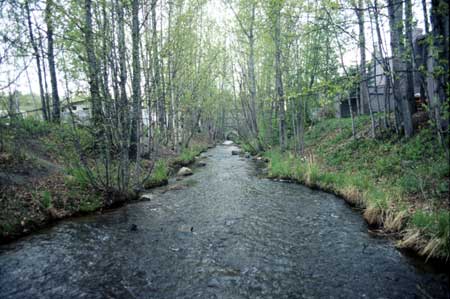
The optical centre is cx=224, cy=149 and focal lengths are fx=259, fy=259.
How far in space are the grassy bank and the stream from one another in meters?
0.44

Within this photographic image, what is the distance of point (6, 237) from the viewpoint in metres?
5.09

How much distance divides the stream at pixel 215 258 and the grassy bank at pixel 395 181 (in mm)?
443

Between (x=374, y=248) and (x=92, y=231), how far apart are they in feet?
18.6

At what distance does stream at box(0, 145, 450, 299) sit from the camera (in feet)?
11.9

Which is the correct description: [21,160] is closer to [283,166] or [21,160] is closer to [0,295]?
[0,295]

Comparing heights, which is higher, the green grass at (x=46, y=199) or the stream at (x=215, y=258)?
the green grass at (x=46, y=199)

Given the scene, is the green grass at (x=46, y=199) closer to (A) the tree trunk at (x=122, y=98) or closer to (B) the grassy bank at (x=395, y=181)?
(A) the tree trunk at (x=122, y=98)

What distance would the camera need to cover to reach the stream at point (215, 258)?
3637mm

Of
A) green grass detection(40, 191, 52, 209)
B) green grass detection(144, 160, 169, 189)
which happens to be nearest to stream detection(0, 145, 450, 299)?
green grass detection(40, 191, 52, 209)

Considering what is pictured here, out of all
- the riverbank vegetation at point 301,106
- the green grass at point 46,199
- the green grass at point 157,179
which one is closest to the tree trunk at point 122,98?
the riverbank vegetation at point 301,106

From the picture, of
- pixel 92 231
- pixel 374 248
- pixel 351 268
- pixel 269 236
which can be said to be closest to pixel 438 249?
pixel 374 248

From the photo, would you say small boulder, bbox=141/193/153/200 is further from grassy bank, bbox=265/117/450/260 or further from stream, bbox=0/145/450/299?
grassy bank, bbox=265/117/450/260

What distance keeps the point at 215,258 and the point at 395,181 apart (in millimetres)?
5486

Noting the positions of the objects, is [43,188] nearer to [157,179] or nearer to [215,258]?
[157,179]
